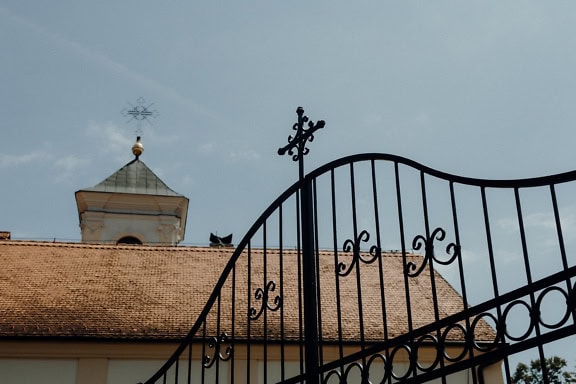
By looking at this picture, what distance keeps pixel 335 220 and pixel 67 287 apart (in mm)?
11085

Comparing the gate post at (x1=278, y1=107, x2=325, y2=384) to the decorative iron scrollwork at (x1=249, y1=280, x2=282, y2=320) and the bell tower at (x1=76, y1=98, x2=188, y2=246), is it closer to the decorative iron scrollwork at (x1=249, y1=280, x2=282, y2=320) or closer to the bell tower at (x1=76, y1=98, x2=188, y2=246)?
the decorative iron scrollwork at (x1=249, y1=280, x2=282, y2=320)

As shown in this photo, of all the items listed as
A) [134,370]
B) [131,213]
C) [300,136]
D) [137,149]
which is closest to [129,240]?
[131,213]

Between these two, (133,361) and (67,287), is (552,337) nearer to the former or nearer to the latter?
(133,361)

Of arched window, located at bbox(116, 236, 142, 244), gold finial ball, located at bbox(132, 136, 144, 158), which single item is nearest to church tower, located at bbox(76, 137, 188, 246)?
arched window, located at bbox(116, 236, 142, 244)

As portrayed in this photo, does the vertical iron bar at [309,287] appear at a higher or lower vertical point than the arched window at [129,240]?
lower

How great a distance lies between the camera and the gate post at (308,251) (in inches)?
190

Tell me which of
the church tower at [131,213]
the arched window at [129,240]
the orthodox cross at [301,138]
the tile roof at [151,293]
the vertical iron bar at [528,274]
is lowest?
the vertical iron bar at [528,274]

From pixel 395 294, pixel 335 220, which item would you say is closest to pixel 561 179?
pixel 335 220

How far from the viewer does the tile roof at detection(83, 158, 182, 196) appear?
26.8 m

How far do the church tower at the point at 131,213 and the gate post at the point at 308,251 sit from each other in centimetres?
1987

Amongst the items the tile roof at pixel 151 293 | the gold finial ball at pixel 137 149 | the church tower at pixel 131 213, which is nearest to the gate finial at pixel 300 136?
the tile roof at pixel 151 293

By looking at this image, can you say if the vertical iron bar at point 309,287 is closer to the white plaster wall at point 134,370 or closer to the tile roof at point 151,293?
the tile roof at point 151,293

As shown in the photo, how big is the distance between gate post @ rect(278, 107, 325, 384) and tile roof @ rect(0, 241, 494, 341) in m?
7.27

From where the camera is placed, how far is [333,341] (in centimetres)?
1194
